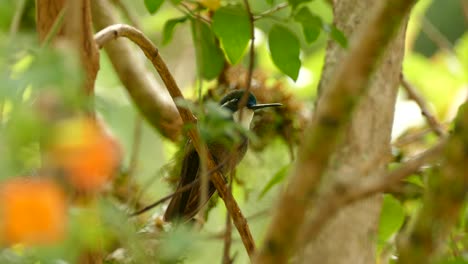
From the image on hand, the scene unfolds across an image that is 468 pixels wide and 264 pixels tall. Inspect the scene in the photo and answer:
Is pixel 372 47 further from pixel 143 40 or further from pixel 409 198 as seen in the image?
pixel 409 198

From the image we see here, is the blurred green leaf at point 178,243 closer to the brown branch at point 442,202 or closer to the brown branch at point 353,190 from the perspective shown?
the brown branch at point 353,190

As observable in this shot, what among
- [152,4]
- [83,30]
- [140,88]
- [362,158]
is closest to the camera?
[83,30]

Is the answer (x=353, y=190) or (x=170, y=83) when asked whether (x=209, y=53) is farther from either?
(x=353, y=190)

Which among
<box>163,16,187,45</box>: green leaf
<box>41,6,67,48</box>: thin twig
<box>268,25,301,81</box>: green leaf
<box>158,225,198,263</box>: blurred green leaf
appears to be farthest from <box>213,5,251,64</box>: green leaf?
<box>158,225,198,263</box>: blurred green leaf

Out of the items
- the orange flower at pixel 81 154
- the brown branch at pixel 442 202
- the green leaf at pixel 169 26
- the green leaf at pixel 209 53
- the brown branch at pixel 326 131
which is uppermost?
the orange flower at pixel 81 154

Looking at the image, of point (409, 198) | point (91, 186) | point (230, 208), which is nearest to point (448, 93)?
point (409, 198)

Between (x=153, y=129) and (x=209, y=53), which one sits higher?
(x=209, y=53)

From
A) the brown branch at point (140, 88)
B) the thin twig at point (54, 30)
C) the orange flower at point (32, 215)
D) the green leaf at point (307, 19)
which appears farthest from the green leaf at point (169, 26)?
the orange flower at point (32, 215)

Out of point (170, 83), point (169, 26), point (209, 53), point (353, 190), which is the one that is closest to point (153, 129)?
point (209, 53)
